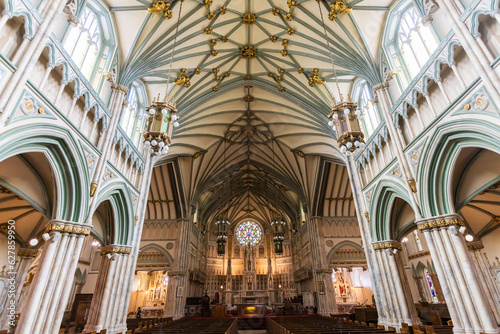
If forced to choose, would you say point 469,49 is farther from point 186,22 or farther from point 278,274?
point 278,274

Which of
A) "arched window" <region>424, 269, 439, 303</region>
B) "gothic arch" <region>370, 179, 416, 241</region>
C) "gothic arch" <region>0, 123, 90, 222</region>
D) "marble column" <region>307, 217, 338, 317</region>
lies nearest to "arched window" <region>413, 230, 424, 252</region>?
"arched window" <region>424, 269, 439, 303</region>

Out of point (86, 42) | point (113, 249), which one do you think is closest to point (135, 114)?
point (86, 42)

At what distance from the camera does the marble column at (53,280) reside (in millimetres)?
6689

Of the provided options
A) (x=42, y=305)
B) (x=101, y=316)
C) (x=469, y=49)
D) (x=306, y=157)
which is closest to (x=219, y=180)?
(x=306, y=157)

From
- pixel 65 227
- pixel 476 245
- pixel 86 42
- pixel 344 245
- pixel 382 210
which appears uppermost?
pixel 86 42

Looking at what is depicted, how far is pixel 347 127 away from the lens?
8539 mm

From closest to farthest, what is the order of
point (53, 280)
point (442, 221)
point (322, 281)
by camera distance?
point (53, 280)
point (442, 221)
point (322, 281)

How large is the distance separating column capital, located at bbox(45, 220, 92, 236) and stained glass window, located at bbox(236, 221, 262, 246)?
1219 inches

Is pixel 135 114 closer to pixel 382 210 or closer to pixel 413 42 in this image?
pixel 413 42

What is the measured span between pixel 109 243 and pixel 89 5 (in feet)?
31.1

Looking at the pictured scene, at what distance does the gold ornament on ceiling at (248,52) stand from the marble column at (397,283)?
1183cm

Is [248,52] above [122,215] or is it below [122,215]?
above

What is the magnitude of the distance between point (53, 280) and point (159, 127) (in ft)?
17.0

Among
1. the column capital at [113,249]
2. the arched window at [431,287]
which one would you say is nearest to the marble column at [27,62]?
the column capital at [113,249]
